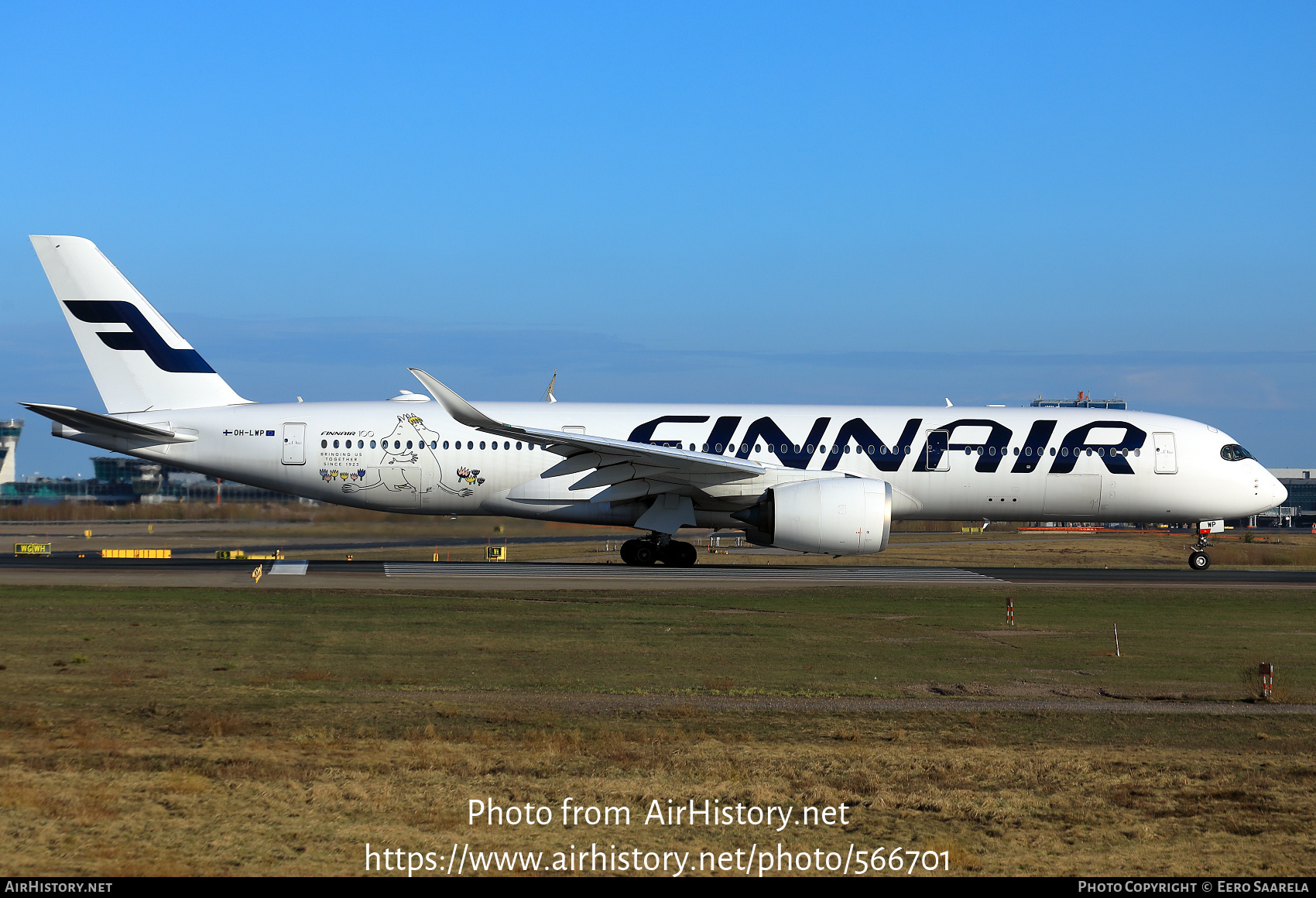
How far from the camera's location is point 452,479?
26656 millimetres

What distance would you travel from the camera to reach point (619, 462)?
25.1 m

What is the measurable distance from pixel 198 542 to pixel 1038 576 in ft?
98.1

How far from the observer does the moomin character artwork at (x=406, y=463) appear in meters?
26.6

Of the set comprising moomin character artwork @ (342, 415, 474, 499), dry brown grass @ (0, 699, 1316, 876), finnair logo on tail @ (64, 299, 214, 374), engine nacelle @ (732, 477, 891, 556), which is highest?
finnair logo on tail @ (64, 299, 214, 374)

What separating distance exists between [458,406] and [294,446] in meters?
5.93

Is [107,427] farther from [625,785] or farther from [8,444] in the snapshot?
[8,444]

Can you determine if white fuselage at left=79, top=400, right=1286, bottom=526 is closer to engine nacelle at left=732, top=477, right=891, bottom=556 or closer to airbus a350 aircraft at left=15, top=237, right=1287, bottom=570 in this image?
airbus a350 aircraft at left=15, top=237, right=1287, bottom=570

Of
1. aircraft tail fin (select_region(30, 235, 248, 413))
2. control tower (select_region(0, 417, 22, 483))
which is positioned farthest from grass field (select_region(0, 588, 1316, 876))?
control tower (select_region(0, 417, 22, 483))

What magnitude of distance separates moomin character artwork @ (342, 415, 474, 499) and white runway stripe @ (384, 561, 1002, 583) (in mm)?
1941

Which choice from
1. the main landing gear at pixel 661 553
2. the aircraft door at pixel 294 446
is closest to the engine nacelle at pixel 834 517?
the main landing gear at pixel 661 553

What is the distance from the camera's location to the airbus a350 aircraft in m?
26.1

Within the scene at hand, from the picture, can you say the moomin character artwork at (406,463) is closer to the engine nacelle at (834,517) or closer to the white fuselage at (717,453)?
the white fuselage at (717,453)

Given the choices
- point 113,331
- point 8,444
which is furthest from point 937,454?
point 8,444

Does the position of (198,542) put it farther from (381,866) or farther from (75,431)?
(381,866)
